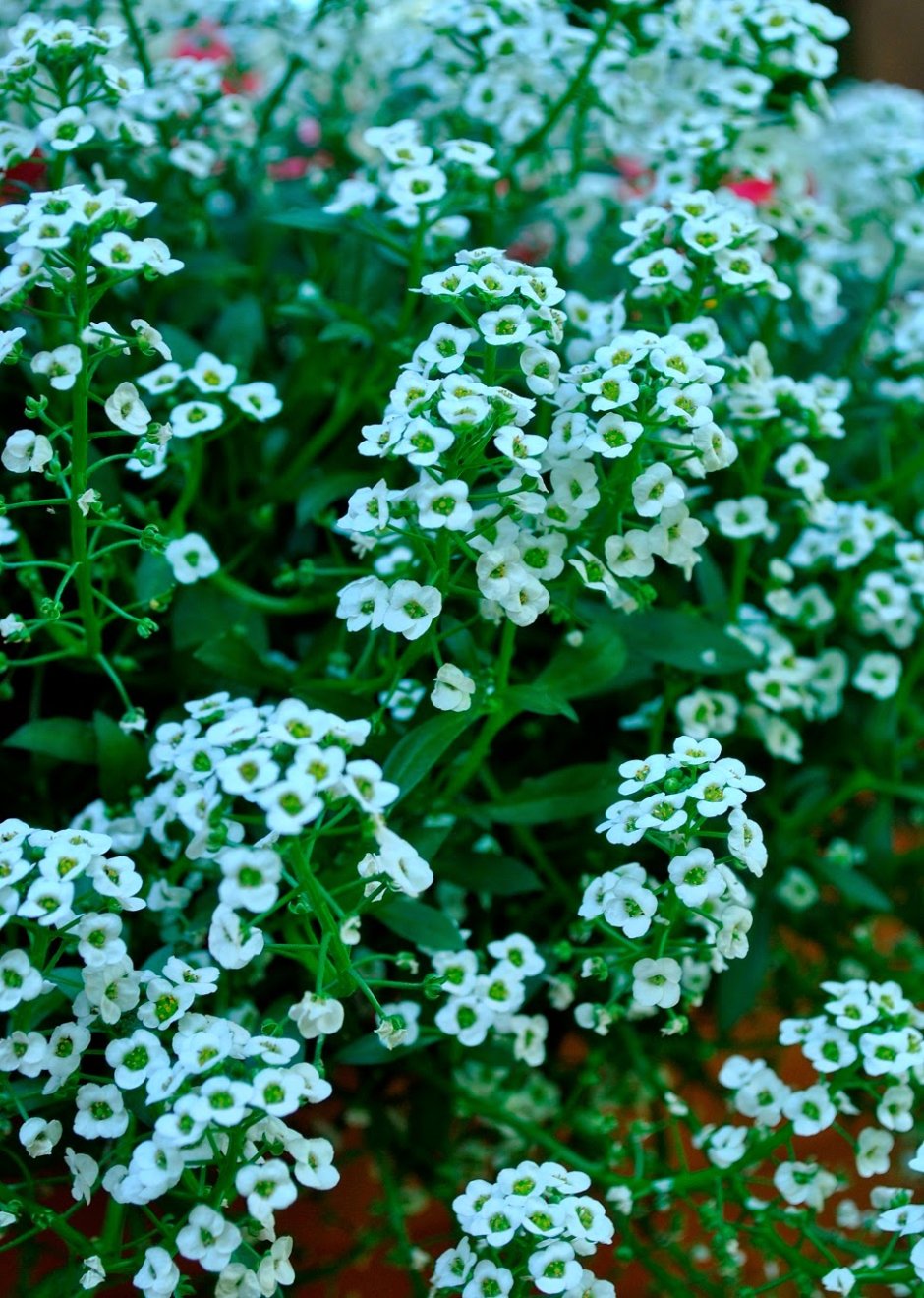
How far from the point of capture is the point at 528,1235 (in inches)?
25.9

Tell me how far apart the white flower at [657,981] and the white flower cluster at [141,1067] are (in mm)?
178

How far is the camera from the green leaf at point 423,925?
2.55 ft

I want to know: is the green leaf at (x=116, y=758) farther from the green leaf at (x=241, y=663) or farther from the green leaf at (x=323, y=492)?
the green leaf at (x=323, y=492)

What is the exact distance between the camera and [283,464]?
1.06 meters

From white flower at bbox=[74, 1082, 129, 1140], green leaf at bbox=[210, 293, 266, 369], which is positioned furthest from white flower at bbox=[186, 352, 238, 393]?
white flower at bbox=[74, 1082, 129, 1140]

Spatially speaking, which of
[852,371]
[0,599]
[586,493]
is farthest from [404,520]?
[852,371]

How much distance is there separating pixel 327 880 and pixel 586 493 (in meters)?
0.24

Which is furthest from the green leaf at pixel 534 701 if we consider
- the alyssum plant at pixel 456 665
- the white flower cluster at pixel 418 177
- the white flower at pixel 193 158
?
the white flower at pixel 193 158

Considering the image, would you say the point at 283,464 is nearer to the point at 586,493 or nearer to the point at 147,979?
the point at 586,493

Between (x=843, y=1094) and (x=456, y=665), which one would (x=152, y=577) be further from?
(x=843, y=1094)

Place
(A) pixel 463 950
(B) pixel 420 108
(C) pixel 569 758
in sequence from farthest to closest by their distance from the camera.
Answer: (B) pixel 420 108, (C) pixel 569 758, (A) pixel 463 950

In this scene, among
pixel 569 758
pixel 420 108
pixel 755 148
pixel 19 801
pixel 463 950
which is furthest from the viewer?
pixel 420 108

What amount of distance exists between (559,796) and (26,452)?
37 cm

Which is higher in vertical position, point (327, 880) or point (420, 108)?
point (420, 108)
